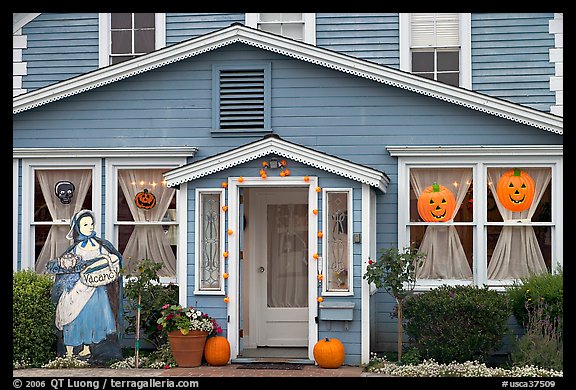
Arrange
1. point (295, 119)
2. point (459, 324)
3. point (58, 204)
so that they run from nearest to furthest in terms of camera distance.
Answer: point (459, 324) < point (295, 119) < point (58, 204)

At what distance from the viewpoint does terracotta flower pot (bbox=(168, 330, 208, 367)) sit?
41.0ft

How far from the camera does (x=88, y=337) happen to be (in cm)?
1280

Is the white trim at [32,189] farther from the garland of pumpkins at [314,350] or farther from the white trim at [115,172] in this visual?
the garland of pumpkins at [314,350]

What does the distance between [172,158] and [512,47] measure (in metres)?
6.21

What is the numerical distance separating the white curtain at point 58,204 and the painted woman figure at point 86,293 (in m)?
1.46

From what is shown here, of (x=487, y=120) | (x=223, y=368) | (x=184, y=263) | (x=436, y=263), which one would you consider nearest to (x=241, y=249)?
(x=184, y=263)

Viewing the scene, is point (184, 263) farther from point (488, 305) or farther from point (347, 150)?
point (488, 305)

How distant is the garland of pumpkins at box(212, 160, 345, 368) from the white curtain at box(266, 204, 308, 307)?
1499 mm

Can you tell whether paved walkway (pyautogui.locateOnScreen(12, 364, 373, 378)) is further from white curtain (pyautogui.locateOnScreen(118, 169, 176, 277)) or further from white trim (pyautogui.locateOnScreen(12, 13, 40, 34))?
white trim (pyautogui.locateOnScreen(12, 13, 40, 34))

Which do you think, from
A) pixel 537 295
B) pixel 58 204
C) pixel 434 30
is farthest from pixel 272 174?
pixel 434 30

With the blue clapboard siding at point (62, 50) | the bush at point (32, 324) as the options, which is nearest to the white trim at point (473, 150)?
the bush at point (32, 324)

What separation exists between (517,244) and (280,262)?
3693 millimetres

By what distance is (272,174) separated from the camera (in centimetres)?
1290

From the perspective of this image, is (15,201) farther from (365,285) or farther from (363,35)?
(363,35)
